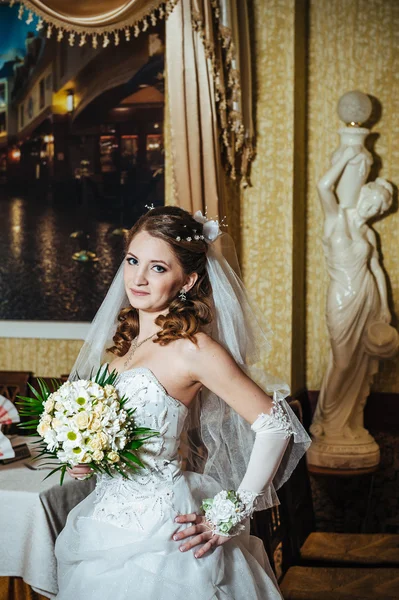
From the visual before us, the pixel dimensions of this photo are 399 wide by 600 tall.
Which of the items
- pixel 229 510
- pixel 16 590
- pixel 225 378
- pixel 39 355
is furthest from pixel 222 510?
pixel 39 355

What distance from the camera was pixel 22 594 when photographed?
2.76 m

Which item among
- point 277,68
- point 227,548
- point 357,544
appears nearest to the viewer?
point 227,548

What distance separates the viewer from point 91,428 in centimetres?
209

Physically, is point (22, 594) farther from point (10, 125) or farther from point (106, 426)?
point (10, 125)

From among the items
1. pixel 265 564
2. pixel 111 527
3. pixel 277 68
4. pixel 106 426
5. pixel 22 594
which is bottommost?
pixel 22 594

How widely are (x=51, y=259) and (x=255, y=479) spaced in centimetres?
348

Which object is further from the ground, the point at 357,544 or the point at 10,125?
the point at 10,125

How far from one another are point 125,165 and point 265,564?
3.45m

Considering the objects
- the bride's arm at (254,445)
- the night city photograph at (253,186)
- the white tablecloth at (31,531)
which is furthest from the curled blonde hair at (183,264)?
the night city photograph at (253,186)

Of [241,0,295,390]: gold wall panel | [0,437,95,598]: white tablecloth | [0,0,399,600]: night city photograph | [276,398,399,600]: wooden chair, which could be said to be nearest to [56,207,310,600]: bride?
[0,437,95,598]: white tablecloth

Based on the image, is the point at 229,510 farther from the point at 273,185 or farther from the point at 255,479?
the point at 273,185

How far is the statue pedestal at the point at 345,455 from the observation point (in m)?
5.36

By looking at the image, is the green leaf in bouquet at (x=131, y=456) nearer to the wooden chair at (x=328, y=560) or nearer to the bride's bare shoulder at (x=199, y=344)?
the bride's bare shoulder at (x=199, y=344)

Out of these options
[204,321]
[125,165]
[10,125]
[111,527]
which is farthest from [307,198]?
[111,527]
